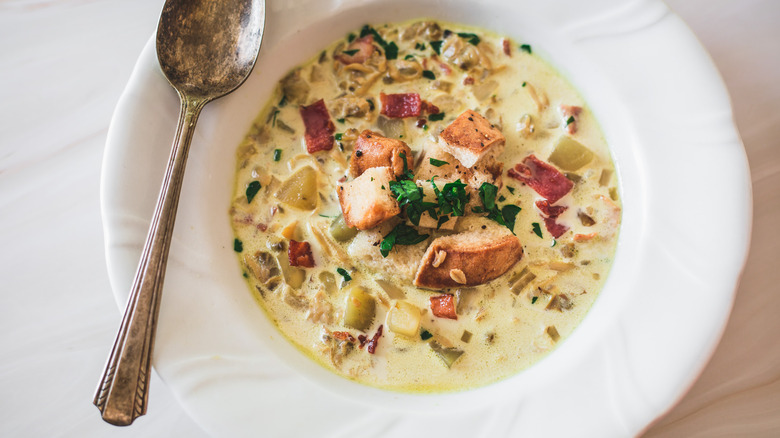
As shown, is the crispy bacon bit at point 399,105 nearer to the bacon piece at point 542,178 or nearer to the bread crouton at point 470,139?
the bread crouton at point 470,139

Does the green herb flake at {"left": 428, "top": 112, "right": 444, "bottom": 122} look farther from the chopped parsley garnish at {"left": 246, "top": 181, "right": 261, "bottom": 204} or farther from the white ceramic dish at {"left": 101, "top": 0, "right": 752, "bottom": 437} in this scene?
the chopped parsley garnish at {"left": 246, "top": 181, "right": 261, "bottom": 204}

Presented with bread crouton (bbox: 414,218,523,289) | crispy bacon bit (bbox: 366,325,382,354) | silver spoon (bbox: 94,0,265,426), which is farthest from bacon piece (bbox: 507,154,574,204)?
silver spoon (bbox: 94,0,265,426)

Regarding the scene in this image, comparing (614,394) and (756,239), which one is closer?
(614,394)

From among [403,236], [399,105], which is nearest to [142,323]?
[403,236]

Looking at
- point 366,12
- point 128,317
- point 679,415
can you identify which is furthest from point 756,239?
point 128,317

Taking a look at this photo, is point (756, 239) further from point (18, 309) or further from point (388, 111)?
point (18, 309)

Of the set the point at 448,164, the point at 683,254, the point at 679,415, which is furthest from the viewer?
the point at 448,164

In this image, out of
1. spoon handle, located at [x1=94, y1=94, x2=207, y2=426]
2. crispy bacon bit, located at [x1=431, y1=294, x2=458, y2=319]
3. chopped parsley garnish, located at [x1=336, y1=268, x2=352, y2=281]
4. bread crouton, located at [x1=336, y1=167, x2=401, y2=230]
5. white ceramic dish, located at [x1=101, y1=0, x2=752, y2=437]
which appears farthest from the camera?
chopped parsley garnish, located at [x1=336, y1=268, x2=352, y2=281]
